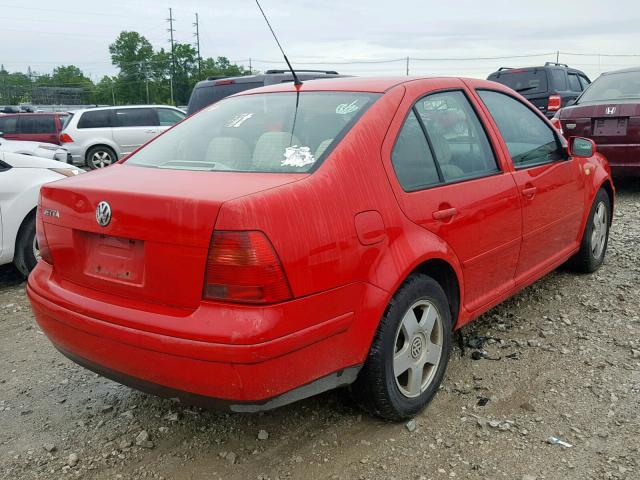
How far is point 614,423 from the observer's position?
9.46 ft

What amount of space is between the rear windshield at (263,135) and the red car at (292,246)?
0.01 m

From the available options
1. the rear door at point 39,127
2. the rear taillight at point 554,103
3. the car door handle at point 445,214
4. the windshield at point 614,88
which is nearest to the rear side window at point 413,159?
the car door handle at point 445,214

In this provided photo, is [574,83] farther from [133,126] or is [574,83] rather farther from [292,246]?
[292,246]

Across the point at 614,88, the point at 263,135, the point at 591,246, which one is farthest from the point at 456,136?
the point at 614,88

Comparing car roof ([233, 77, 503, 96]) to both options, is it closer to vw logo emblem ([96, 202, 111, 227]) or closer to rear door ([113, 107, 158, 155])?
vw logo emblem ([96, 202, 111, 227])

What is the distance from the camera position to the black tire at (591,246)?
15.6 feet

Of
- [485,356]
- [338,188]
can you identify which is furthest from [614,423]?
[338,188]

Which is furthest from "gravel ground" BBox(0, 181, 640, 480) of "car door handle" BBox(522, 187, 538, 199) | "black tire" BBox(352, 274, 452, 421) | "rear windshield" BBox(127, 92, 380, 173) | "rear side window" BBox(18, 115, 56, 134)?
"rear side window" BBox(18, 115, 56, 134)

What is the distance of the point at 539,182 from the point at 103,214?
262 cm

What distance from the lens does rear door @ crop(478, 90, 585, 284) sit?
3695 mm

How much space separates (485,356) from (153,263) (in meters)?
2.15

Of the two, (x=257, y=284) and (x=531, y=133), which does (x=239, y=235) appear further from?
(x=531, y=133)

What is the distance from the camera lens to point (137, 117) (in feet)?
50.2

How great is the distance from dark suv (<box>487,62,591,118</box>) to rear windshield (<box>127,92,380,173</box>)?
10600 mm
